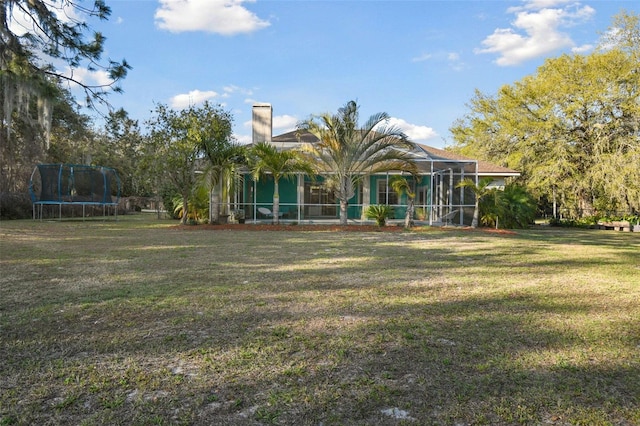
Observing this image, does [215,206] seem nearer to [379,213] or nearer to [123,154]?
[379,213]

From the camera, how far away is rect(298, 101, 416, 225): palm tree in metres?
14.8

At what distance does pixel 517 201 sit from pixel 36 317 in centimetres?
1749

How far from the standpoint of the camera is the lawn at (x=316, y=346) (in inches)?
90.1

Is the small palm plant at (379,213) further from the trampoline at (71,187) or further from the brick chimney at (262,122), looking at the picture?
the trampoline at (71,187)

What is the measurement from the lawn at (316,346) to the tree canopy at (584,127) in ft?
51.3

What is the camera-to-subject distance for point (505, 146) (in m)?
24.4

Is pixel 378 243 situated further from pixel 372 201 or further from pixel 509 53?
pixel 509 53

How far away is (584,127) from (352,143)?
13948 millimetres

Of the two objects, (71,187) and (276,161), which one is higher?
(276,161)

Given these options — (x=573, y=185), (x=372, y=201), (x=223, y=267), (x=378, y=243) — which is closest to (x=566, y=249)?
(x=378, y=243)

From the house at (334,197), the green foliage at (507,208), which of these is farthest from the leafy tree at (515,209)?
the house at (334,197)

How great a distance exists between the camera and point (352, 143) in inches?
591

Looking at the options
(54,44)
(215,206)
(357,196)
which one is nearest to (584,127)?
(357,196)

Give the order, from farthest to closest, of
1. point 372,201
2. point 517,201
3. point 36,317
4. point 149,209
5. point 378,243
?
1. point 149,209
2. point 372,201
3. point 517,201
4. point 378,243
5. point 36,317
